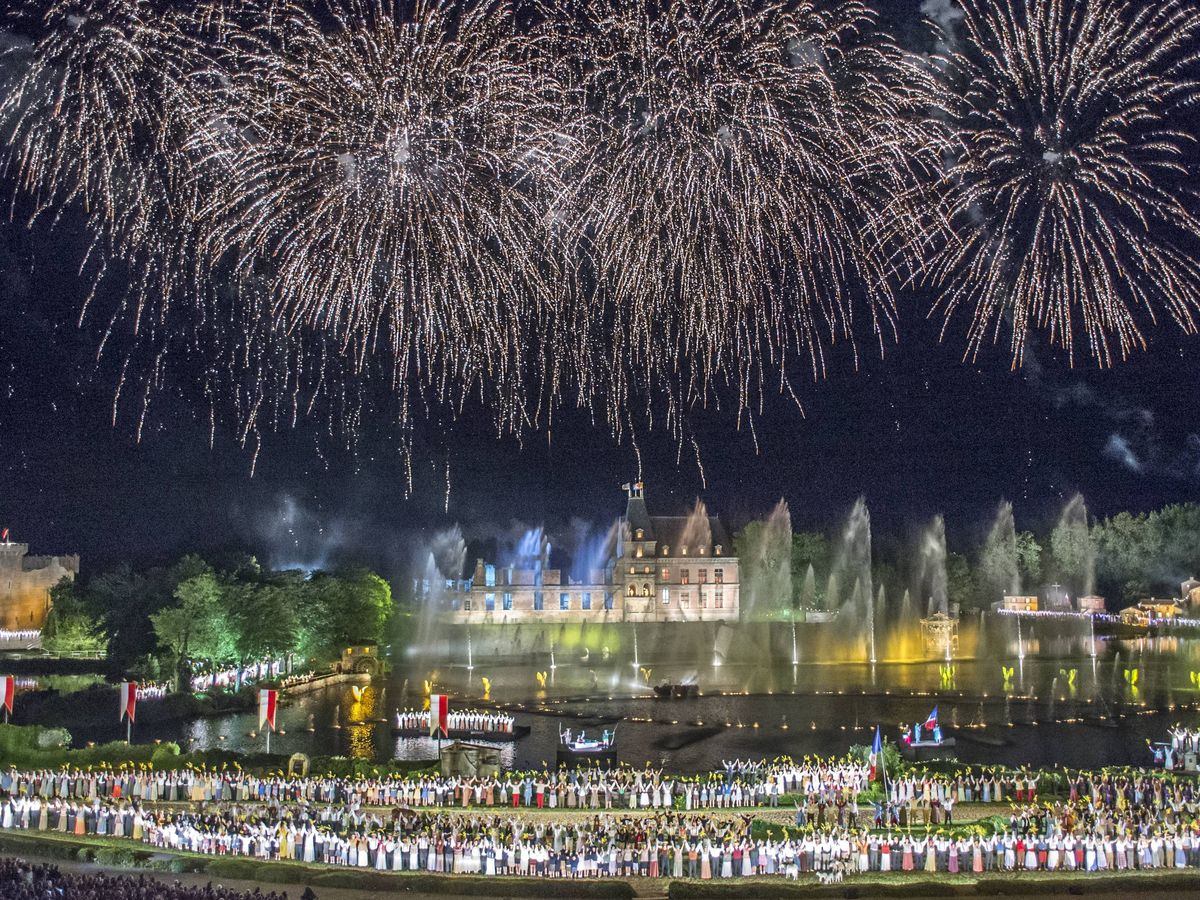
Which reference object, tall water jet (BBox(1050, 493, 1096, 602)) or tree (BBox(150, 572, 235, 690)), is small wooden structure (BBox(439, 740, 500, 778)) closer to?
tree (BBox(150, 572, 235, 690))

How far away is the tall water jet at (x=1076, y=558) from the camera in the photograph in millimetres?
109750

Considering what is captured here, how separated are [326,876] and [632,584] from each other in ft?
254

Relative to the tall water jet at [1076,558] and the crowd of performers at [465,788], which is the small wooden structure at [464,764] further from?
the tall water jet at [1076,558]

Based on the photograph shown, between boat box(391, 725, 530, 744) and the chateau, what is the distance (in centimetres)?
4789

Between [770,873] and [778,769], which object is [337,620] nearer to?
[778,769]

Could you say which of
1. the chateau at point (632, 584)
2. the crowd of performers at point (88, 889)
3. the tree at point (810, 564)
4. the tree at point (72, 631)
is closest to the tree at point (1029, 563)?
the tree at point (810, 564)

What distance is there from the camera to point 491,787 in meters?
26.6

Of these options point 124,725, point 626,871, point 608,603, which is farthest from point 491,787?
point 608,603

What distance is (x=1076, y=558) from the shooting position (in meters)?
110

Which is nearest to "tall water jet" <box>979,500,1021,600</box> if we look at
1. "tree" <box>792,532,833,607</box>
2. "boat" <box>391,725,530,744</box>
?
"tree" <box>792,532,833,607</box>

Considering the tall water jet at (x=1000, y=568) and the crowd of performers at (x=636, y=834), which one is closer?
the crowd of performers at (x=636, y=834)

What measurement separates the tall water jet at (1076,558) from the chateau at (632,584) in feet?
122

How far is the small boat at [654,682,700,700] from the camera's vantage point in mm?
52062

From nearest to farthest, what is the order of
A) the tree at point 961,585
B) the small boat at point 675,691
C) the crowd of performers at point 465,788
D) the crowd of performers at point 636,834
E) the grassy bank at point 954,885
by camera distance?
the grassy bank at point 954,885
the crowd of performers at point 636,834
the crowd of performers at point 465,788
the small boat at point 675,691
the tree at point 961,585
